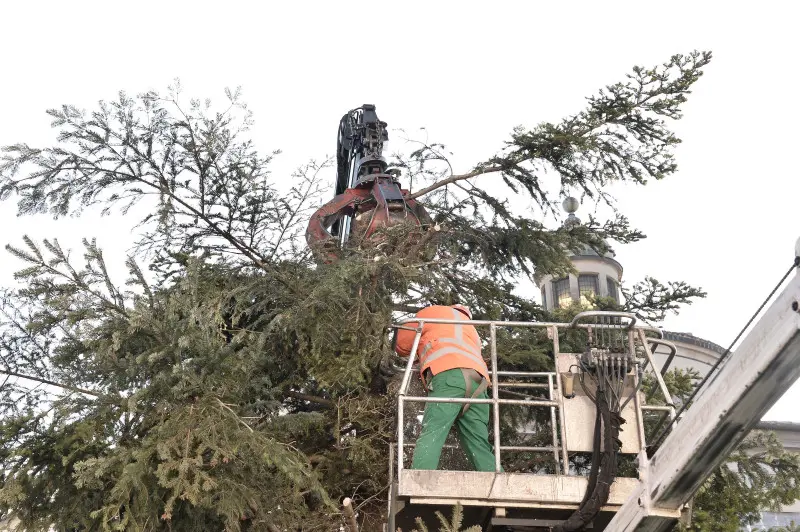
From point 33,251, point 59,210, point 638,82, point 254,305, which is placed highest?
point 638,82

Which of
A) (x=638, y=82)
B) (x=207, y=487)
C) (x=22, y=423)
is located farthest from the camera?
(x=638, y=82)

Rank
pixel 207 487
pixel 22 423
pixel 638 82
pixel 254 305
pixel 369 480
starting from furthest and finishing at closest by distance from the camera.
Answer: pixel 638 82 → pixel 254 305 → pixel 369 480 → pixel 22 423 → pixel 207 487

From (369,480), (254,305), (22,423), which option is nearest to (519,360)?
(369,480)

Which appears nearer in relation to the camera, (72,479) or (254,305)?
(72,479)

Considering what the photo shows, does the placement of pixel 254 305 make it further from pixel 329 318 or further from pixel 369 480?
pixel 369 480

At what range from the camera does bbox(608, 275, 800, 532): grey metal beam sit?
191 inches

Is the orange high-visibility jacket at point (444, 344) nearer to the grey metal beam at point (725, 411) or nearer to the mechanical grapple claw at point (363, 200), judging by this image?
the mechanical grapple claw at point (363, 200)

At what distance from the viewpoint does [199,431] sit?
7805 mm

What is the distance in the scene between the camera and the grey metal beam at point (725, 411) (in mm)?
4859

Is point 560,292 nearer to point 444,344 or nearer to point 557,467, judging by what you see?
point 444,344

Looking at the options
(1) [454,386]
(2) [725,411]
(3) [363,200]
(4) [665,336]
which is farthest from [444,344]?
(4) [665,336]

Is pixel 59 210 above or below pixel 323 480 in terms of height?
above

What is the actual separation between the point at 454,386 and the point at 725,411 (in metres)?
3.37

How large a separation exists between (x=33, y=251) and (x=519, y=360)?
5609 millimetres
